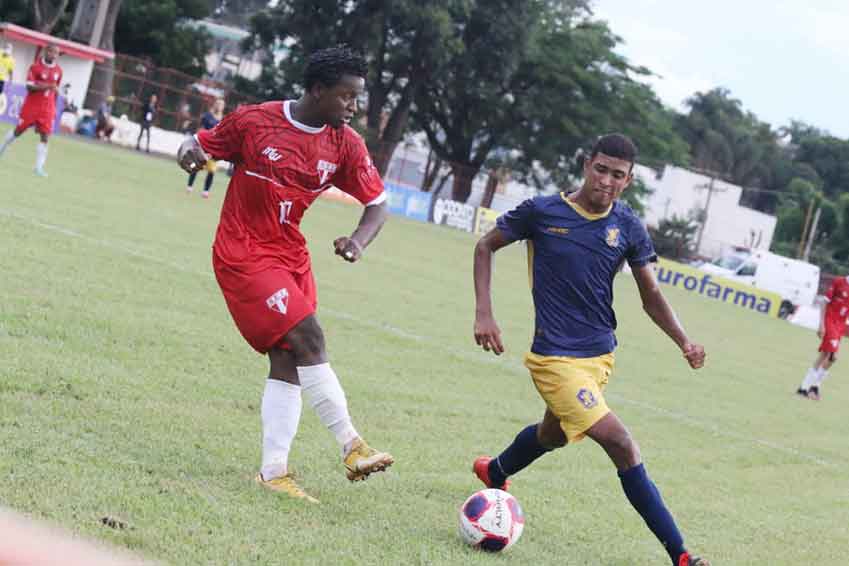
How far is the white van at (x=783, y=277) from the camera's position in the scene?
4519 centimetres

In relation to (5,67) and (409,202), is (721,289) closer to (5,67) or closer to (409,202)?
(409,202)

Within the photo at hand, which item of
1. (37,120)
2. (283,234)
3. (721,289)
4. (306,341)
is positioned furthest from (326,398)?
(721,289)

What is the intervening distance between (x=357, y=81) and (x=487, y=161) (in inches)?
2139

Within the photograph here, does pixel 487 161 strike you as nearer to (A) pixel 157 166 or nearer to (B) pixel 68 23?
(B) pixel 68 23

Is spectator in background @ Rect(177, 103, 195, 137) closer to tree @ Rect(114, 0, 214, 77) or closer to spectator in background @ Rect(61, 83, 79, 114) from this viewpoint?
spectator in background @ Rect(61, 83, 79, 114)

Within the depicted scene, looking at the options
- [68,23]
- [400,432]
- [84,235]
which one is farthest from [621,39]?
[400,432]

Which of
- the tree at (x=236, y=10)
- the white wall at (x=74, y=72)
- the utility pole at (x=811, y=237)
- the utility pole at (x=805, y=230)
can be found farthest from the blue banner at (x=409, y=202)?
the tree at (x=236, y=10)

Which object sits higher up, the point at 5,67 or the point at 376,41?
the point at 376,41

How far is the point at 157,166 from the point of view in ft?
108

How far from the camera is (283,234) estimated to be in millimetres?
5316

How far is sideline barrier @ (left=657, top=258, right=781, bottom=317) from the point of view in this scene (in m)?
42.7

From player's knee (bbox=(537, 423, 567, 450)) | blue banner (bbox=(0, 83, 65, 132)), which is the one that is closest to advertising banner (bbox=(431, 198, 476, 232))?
blue banner (bbox=(0, 83, 65, 132))

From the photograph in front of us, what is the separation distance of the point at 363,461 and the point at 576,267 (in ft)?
4.39

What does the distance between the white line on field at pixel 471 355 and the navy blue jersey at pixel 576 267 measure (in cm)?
589
